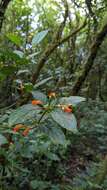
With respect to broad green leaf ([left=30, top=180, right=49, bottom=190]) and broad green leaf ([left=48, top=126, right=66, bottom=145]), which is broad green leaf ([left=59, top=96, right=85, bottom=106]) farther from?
broad green leaf ([left=30, top=180, right=49, bottom=190])

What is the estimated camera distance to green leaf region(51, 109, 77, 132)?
115 cm

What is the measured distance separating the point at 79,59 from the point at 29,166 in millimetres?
3347

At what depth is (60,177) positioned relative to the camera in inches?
168

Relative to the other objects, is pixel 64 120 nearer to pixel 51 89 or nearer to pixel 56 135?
pixel 56 135

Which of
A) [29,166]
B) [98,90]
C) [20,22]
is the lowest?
[98,90]

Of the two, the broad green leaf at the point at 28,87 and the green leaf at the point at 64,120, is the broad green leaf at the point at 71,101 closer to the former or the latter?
the green leaf at the point at 64,120

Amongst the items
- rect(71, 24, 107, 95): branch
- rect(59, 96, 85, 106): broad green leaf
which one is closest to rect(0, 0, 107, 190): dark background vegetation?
rect(71, 24, 107, 95): branch

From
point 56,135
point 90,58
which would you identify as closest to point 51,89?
point 90,58

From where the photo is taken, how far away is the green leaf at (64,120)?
115cm

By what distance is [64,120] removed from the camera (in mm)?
1158

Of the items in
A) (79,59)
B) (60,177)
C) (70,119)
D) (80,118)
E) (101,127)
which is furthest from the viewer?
(79,59)

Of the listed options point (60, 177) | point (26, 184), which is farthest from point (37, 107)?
point (60, 177)

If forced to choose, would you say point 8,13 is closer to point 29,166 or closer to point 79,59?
point 79,59

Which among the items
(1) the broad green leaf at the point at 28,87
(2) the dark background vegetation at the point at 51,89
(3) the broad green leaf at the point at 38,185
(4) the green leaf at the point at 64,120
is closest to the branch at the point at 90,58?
(2) the dark background vegetation at the point at 51,89
